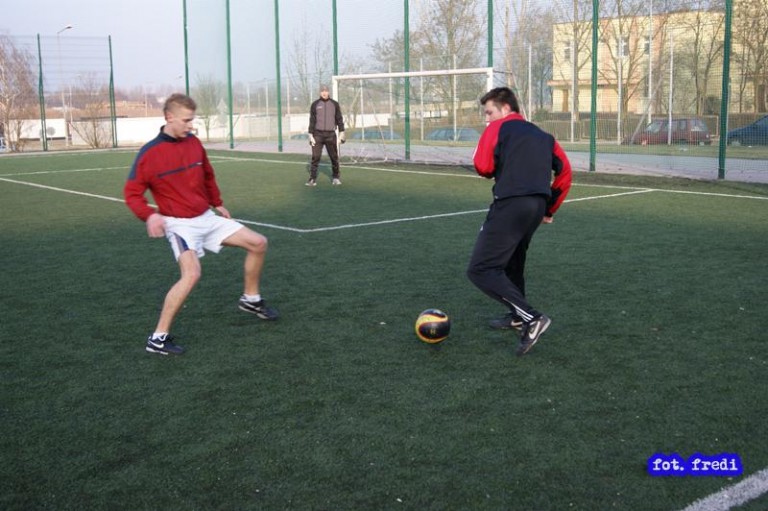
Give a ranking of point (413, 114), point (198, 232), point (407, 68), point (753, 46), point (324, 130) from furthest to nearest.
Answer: point (413, 114)
point (407, 68)
point (324, 130)
point (753, 46)
point (198, 232)

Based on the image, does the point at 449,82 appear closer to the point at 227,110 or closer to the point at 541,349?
the point at 227,110

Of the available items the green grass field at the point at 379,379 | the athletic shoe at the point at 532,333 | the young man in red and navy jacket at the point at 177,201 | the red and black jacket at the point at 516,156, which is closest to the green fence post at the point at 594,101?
the green grass field at the point at 379,379

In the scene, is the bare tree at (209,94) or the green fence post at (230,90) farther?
the bare tree at (209,94)

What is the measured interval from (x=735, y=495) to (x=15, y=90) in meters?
38.8

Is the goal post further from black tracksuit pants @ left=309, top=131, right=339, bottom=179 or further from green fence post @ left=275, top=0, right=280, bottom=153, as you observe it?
green fence post @ left=275, top=0, right=280, bottom=153

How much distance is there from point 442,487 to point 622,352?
230cm

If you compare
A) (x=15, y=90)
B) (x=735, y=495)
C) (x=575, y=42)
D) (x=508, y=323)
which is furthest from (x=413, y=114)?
(x=15, y=90)

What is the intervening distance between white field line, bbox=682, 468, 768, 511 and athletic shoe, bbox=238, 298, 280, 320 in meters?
3.72

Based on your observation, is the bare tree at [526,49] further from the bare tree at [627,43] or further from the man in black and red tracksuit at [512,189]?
the man in black and red tracksuit at [512,189]

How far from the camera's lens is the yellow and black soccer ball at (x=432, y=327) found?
18.3ft

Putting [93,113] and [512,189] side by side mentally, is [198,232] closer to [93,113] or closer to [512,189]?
[512,189]

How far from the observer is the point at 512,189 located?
5203 millimetres

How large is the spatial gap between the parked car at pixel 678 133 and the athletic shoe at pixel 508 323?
12.6 meters

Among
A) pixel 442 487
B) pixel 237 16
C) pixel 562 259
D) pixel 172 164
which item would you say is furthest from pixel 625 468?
pixel 237 16
